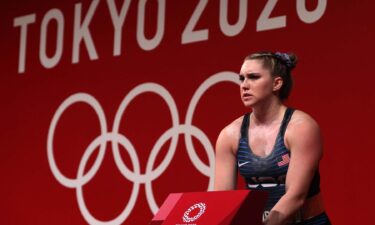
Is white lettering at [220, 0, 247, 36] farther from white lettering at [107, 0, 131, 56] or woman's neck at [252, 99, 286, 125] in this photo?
woman's neck at [252, 99, 286, 125]

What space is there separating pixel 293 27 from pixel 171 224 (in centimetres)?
174

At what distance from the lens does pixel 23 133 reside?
16.3 feet

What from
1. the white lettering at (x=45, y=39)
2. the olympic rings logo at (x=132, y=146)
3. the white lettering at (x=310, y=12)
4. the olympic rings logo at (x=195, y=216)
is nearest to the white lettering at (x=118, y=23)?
the olympic rings logo at (x=132, y=146)

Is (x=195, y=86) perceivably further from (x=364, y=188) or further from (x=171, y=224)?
(x=171, y=224)

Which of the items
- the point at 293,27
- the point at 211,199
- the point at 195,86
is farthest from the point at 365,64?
the point at 211,199

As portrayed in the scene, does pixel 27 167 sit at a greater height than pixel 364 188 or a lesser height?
greater

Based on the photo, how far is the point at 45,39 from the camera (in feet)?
16.1

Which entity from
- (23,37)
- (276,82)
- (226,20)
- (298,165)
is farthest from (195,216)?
(23,37)

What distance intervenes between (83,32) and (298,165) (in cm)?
Answer: 257

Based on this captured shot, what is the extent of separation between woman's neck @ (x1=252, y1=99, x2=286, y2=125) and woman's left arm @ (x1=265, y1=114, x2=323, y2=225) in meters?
0.10

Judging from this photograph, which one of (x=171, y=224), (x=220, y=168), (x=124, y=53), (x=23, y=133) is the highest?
(x=124, y=53)

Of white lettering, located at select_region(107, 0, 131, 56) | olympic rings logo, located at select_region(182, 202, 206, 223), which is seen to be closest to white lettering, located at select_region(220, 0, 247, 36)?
white lettering, located at select_region(107, 0, 131, 56)

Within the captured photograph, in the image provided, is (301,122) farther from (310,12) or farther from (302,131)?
(310,12)

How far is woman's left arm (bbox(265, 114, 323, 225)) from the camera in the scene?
94.3 inches
